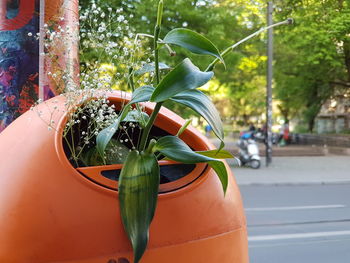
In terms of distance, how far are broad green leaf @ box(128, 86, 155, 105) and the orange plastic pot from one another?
28 centimetres

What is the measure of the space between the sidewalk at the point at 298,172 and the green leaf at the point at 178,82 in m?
9.97

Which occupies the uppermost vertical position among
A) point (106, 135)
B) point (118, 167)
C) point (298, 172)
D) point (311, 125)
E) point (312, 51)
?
point (312, 51)

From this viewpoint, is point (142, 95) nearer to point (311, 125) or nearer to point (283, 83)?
point (283, 83)

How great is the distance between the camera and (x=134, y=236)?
134cm

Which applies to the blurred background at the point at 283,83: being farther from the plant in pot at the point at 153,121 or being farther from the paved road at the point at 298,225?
the plant in pot at the point at 153,121

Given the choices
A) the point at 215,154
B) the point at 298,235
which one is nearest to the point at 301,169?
the point at 298,235

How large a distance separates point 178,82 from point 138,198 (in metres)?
0.39

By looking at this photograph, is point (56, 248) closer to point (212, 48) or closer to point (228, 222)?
point (228, 222)

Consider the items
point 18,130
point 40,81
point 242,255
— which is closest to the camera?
point 18,130

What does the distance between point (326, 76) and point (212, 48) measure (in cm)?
2266

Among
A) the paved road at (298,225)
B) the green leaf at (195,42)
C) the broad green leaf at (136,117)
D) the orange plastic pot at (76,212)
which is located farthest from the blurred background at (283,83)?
the orange plastic pot at (76,212)

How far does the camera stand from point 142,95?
1.36 meters

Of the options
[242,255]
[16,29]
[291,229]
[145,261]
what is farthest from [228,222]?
[291,229]

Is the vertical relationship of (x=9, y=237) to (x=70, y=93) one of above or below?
below
